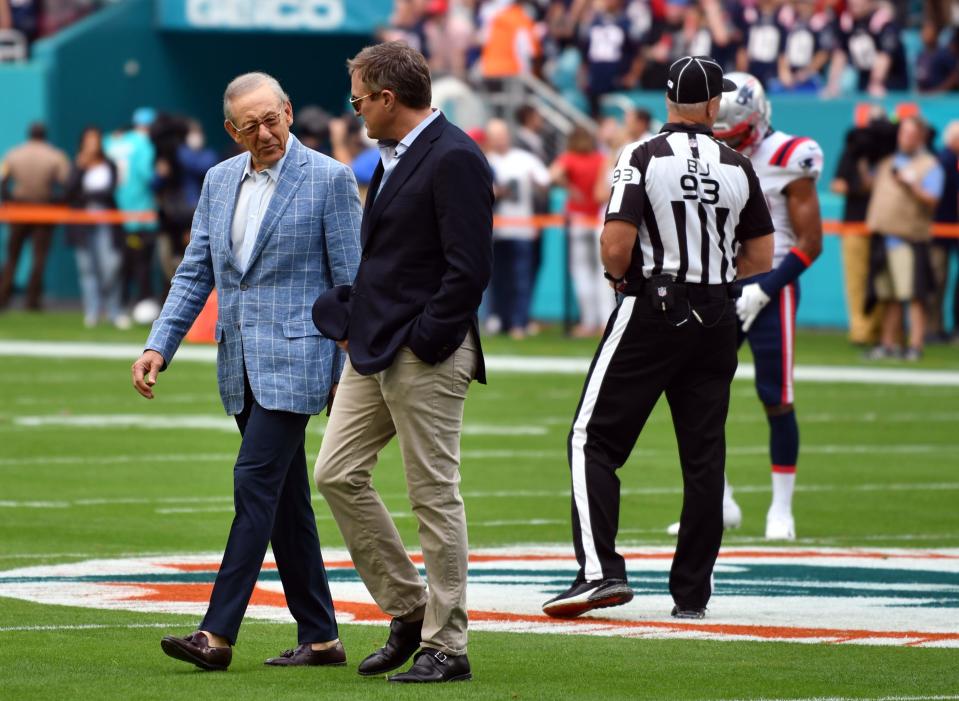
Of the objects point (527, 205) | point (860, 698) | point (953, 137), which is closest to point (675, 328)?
point (860, 698)

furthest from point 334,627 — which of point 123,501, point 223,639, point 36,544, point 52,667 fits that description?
point 123,501

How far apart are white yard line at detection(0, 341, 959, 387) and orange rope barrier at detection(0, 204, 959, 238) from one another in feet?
6.05

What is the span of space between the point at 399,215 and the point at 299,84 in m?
29.5

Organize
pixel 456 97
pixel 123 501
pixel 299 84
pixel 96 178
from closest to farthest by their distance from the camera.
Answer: pixel 123 501 → pixel 96 178 → pixel 456 97 → pixel 299 84

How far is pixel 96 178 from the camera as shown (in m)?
26.8

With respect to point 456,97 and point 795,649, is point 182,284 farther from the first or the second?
point 456,97

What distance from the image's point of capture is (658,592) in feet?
29.4

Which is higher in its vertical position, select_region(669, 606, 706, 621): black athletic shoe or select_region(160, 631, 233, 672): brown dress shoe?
select_region(160, 631, 233, 672): brown dress shoe

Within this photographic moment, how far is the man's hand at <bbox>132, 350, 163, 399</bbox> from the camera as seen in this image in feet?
23.4

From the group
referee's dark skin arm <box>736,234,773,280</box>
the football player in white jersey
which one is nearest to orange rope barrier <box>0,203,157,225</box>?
the football player in white jersey

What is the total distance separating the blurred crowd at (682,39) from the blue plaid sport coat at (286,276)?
2019cm

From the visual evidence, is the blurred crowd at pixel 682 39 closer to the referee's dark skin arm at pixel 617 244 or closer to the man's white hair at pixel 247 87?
the referee's dark skin arm at pixel 617 244

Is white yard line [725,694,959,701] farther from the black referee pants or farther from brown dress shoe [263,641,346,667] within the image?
the black referee pants

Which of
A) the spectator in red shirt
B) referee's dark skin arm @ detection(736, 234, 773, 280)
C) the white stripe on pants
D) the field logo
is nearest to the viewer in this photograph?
the field logo
